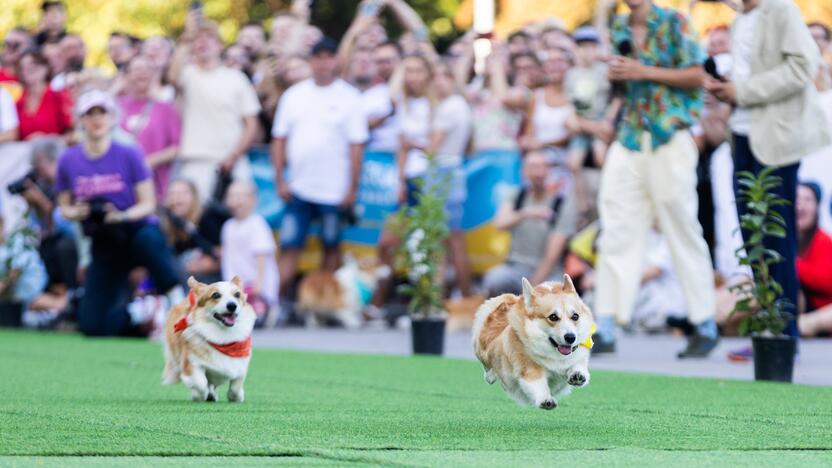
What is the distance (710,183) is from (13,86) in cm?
708

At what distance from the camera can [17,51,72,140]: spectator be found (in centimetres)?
1738

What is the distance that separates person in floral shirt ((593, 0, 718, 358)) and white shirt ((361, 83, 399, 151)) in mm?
6012

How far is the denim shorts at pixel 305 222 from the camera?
17469mm

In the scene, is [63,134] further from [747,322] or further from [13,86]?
[747,322]

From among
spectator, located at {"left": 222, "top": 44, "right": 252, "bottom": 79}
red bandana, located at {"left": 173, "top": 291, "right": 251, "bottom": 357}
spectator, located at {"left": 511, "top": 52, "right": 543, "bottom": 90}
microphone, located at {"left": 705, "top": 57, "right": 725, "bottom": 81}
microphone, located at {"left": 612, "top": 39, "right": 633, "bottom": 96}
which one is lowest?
spectator, located at {"left": 222, "top": 44, "right": 252, "bottom": 79}

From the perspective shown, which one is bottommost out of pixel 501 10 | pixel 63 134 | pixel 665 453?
pixel 501 10

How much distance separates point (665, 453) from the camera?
6.23 meters

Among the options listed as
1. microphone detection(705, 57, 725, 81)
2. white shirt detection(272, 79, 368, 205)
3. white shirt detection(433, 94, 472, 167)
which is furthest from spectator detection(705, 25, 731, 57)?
microphone detection(705, 57, 725, 81)

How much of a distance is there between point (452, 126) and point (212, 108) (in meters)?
2.38

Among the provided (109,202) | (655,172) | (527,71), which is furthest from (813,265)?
(109,202)

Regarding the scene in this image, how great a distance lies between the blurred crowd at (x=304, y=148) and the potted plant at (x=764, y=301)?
4.82m

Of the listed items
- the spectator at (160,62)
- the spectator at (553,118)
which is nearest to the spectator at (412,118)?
the spectator at (553,118)

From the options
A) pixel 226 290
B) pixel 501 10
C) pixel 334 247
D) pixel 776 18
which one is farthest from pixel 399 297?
pixel 501 10

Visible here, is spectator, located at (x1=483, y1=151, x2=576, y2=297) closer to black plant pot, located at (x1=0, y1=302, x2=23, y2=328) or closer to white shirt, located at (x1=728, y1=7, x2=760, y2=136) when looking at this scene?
black plant pot, located at (x1=0, y1=302, x2=23, y2=328)
